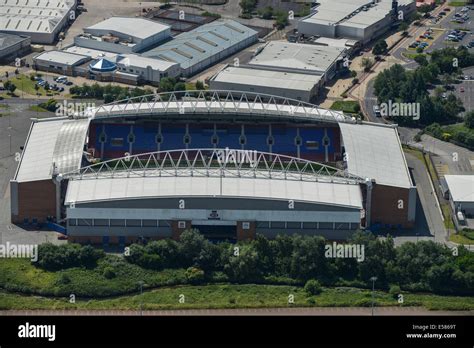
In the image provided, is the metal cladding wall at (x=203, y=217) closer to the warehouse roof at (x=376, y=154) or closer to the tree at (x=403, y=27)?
the warehouse roof at (x=376, y=154)

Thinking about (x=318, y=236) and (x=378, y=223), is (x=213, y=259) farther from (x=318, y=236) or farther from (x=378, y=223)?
(x=378, y=223)

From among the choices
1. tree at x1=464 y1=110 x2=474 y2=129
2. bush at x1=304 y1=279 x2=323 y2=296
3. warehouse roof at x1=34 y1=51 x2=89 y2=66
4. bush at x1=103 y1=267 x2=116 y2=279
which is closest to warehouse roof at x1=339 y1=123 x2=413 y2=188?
bush at x1=304 y1=279 x2=323 y2=296

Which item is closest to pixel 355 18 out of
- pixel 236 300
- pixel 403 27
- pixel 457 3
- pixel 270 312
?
pixel 403 27

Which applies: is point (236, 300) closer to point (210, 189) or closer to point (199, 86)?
point (210, 189)

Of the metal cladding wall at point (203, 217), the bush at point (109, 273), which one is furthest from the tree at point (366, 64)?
the bush at point (109, 273)

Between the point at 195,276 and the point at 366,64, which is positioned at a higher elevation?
the point at 366,64

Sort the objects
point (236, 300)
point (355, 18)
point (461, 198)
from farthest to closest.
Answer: point (355, 18) < point (461, 198) < point (236, 300)

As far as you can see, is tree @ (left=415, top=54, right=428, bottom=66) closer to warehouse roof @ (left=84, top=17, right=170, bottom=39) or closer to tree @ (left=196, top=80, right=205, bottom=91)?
tree @ (left=196, top=80, right=205, bottom=91)
